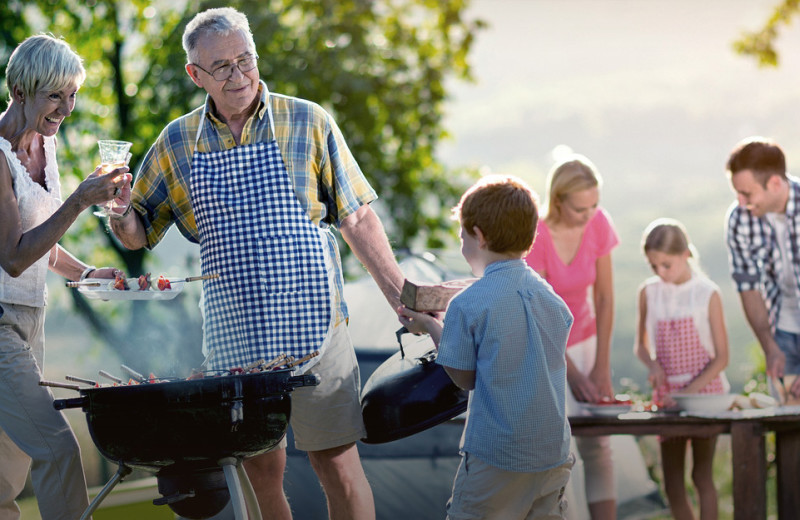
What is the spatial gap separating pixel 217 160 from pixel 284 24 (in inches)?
230

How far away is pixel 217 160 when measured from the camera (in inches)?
114

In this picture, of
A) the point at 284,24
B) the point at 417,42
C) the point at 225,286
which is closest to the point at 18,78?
the point at 225,286

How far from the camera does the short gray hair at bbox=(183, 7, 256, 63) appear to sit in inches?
112

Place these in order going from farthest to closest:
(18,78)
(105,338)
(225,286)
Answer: (105,338) → (225,286) → (18,78)

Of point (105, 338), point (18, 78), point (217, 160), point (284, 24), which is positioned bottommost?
point (105, 338)

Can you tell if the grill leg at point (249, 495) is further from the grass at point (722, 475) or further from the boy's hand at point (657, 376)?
the grass at point (722, 475)

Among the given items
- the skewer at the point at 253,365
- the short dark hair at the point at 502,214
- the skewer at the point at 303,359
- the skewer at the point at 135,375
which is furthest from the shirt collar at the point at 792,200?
the skewer at the point at 135,375

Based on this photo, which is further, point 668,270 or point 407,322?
point 668,270

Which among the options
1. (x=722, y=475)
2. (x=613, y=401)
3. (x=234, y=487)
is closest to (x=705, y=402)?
(x=613, y=401)

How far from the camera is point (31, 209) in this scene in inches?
109

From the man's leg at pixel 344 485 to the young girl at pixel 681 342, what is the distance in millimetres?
1907

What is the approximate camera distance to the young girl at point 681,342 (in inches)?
171

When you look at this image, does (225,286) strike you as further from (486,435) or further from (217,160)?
(486,435)

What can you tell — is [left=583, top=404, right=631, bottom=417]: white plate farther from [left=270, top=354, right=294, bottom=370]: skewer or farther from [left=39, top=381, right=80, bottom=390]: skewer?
[left=39, top=381, right=80, bottom=390]: skewer
